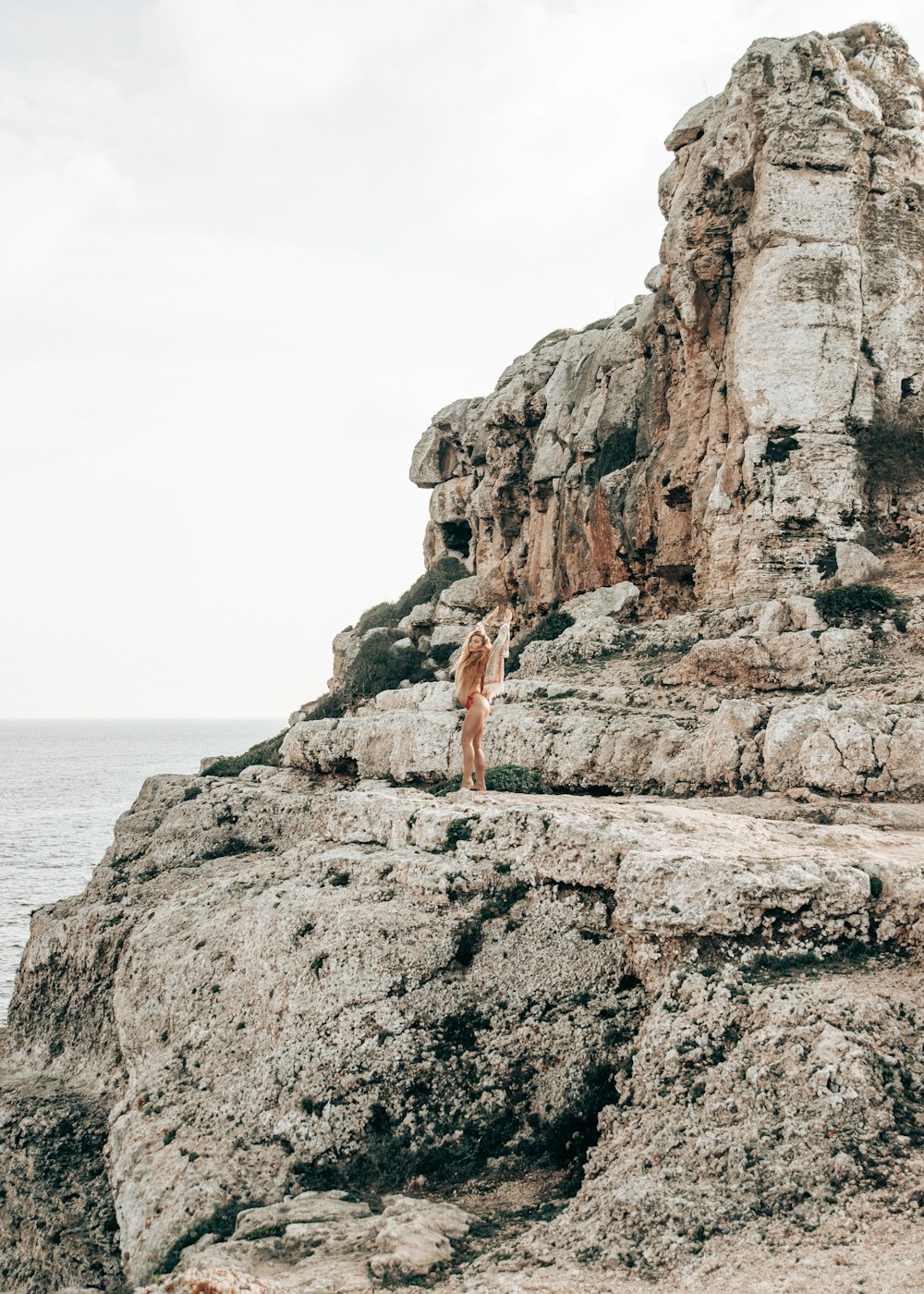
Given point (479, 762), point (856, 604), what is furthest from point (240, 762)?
point (856, 604)

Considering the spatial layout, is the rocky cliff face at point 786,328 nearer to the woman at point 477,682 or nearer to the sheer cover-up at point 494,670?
the sheer cover-up at point 494,670

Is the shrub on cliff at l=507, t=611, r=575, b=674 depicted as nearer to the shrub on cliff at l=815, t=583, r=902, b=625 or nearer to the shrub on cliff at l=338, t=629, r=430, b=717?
the shrub on cliff at l=338, t=629, r=430, b=717

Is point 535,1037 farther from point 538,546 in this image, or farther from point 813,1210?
point 538,546

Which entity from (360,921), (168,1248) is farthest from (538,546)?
(168,1248)

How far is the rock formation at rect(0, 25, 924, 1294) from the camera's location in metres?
7.29

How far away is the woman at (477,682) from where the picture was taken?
13.7 m

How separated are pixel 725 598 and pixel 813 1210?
18630 mm

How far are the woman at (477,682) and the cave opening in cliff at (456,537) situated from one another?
3504 cm

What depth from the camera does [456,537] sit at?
161 ft

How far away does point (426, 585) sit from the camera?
153ft

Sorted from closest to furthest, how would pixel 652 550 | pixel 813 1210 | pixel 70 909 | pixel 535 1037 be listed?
1. pixel 813 1210
2. pixel 535 1037
3. pixel 70 909
4. pixel 652 550

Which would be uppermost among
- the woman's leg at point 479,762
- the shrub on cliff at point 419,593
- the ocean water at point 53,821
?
the shrub on cliff at point 419,593

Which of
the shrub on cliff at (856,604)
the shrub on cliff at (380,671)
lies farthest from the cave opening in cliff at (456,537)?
the shrub on cliff at (856,604)

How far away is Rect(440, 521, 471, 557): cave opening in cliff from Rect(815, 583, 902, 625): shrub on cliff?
29770 millimetres
